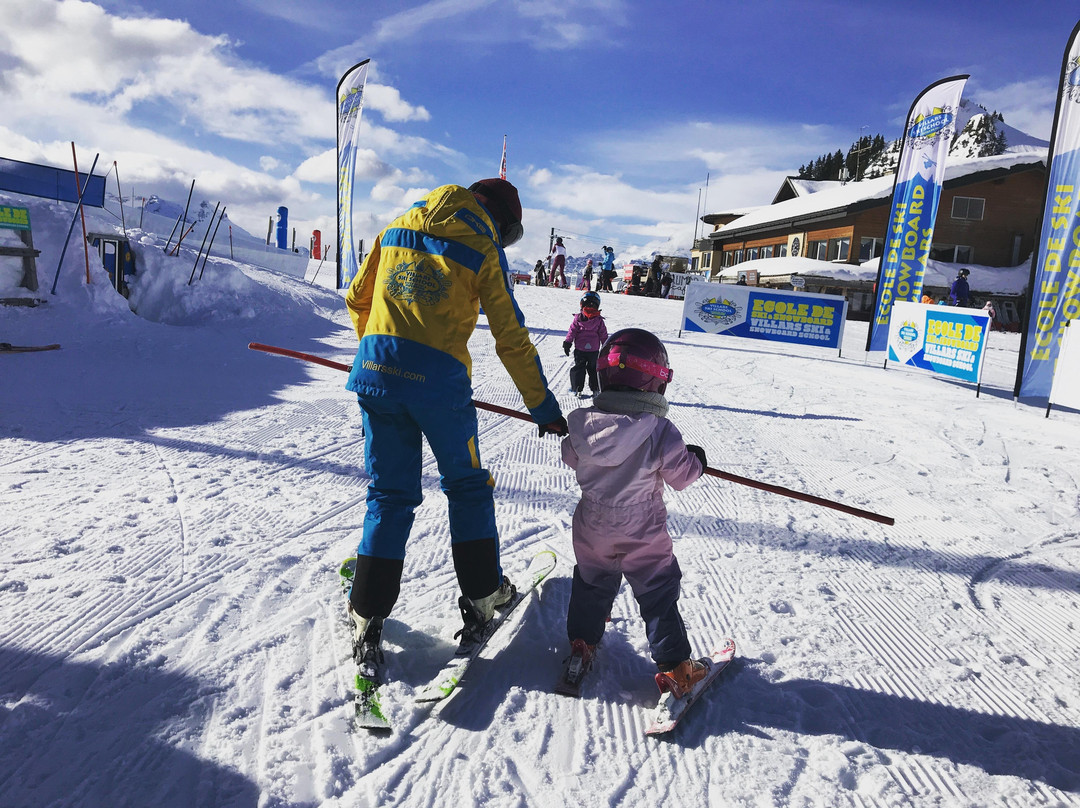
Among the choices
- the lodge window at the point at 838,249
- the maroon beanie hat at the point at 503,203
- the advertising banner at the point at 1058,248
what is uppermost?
the lodge window at the point at 838,249

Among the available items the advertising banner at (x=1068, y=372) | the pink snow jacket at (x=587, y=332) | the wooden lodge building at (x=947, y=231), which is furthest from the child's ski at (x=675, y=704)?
the wooden lodge building at (x=947, y=231)

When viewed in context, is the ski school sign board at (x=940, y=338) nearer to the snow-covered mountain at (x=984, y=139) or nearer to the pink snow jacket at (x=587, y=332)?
the pink snow jacket at (x=587, y=332)

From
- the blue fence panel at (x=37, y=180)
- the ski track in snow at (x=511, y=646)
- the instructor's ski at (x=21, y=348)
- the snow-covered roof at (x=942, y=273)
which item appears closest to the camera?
the ski track in snow at (x=511, y=646)

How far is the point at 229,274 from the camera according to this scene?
Result: 12.9 meters

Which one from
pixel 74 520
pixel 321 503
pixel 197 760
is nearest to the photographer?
pixel 197 760

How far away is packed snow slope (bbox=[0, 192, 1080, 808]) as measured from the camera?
6.11 ft

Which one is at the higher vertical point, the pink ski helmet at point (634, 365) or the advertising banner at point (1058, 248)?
the advertising banner at point (1058, 248)

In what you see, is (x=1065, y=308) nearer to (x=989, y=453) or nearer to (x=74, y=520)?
(x=989, y=453)

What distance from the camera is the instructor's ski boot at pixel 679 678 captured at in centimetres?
217

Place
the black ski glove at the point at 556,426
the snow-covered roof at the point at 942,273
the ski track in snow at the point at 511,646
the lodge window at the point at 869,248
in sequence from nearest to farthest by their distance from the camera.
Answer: the ski track in snow at the point at 511,646
the black ski glove at the point at 556,426
the snow-covered roof at the point at 942,273
the lodge window at the point at 869,248

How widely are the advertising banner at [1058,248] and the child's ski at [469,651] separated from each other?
28.4ft

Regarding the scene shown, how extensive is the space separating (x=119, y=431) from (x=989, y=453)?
26.3ft

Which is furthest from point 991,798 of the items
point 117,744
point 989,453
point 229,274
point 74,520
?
point 229,274

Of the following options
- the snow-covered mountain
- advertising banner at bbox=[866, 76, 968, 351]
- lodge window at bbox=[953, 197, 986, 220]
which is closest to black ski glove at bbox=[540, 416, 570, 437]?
advertising banner at bbox=[866, 76, 968, 351]
